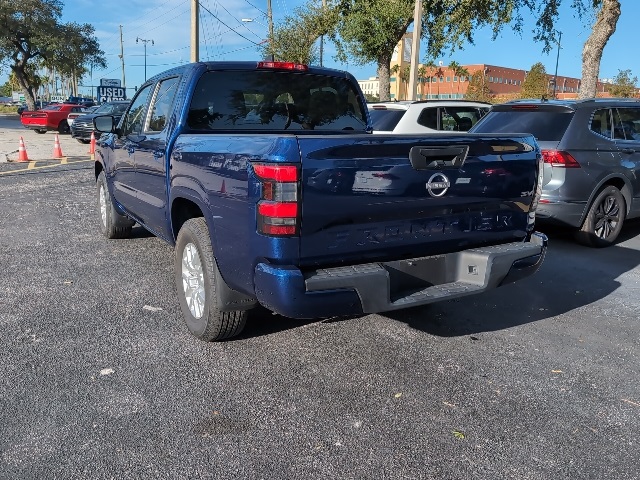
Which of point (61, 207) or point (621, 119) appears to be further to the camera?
point (61, 207)

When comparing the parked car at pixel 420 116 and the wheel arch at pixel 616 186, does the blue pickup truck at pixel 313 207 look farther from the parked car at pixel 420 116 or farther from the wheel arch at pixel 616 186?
the parked car at pixel 420 116

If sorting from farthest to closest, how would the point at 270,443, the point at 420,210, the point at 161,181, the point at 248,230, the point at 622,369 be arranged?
the point at 161,181 → the point at 622,369 → the point at 420,210 → the point at 248,230 → the point at 270,443

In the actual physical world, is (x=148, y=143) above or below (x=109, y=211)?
above

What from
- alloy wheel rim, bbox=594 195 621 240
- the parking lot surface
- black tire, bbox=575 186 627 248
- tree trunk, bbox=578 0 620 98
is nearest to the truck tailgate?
the parking lot surface

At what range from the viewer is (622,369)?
12.1 ft

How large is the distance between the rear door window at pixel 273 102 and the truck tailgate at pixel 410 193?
68.6 inches

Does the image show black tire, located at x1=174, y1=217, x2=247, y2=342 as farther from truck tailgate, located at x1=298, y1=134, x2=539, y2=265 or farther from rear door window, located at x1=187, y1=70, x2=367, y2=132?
rear door window, located at x1=187, y1=70, x2=367, y2=132

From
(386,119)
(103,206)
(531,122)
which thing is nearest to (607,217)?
(531,122)

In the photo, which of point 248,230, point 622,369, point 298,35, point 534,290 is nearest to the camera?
point 248,230

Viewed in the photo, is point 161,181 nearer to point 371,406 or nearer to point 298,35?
point 371,406

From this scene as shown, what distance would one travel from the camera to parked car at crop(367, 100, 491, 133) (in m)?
9.02

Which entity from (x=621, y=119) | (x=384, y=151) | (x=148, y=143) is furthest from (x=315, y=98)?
(x=621, y=119)

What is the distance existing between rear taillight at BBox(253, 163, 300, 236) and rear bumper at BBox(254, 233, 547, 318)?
220mm

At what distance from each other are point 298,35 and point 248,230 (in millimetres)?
26950
